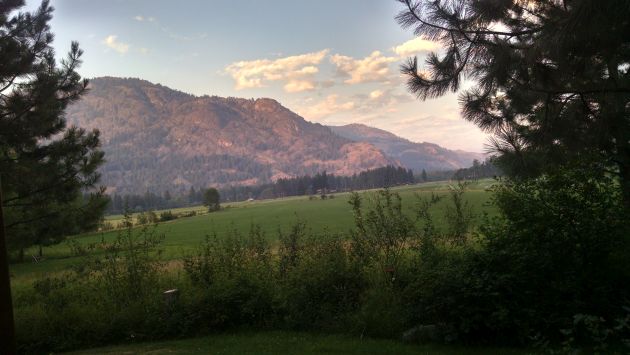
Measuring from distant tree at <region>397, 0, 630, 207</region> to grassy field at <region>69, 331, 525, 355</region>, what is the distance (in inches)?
127

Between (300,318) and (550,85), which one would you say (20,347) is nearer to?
(300,318)

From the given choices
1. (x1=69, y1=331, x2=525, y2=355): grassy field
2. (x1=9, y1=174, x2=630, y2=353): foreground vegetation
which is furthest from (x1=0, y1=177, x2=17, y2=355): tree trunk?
(x1=9, y1=174, x2=630, y2=353): foreground vegetation

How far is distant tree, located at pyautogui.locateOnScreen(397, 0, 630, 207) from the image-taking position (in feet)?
18.1

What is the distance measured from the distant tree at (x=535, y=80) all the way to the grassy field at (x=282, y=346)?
323 cm

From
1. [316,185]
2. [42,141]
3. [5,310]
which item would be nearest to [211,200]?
[316,185]

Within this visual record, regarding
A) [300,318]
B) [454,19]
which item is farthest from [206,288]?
[454,19]

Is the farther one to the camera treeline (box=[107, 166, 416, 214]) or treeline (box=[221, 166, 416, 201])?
treeline (box=[221, 166, 416, 201])

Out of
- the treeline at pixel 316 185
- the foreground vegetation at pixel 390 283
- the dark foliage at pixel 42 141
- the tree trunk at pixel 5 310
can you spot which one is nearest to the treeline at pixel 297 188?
the treeline at pixel 316 185

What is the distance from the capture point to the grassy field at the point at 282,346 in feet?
20.5

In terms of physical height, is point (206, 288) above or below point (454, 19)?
below

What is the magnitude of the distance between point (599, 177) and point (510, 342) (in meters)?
2.63

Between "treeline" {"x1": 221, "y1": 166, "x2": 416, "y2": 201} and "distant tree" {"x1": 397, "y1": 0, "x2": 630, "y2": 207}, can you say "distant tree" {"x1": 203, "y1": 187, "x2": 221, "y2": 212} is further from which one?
"distant tree" {"x1": 397, "y1": 0, "x2": 630, "y2": 207}

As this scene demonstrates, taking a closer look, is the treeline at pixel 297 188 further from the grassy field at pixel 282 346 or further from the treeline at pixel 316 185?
the grassy field at pixel 282 346

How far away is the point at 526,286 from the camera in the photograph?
6250 mm
